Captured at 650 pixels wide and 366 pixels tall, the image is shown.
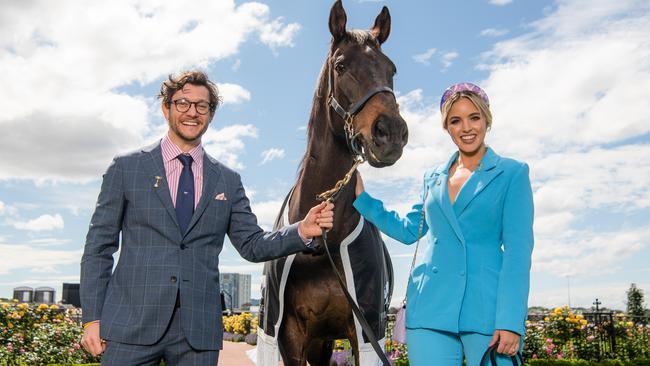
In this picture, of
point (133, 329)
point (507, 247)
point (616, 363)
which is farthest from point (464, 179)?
point (616, 363)

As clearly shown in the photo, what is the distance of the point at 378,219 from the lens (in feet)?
10.8

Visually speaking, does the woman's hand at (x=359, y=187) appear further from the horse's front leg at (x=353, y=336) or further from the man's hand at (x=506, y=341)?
the man's hand at (x=506, y=341)

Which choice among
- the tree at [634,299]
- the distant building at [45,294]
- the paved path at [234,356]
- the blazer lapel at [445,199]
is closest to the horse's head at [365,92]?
the blazer lapel at [445,199]

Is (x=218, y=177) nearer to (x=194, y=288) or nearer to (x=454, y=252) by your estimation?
(x=194, y=288)

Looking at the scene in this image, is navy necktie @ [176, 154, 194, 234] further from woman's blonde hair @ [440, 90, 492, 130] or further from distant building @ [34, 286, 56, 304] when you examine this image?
distant building @ [34, 286, 56, 304]

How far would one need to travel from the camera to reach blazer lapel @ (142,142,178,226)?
298cm

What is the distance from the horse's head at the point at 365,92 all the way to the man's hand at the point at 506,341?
1.09 m

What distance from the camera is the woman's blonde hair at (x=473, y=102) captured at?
289 centimetres

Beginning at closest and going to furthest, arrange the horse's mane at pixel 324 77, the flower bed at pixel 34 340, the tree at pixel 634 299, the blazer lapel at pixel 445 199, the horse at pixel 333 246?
1. the blazer lapel at pixel 445 199
2. the horse at pixel 333 246
3. the horse's mane at pixel 324 77
4. the flower bed at pixel 34 340
5. the tree at pixel 634 299

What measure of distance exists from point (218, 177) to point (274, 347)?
1388 millimetres

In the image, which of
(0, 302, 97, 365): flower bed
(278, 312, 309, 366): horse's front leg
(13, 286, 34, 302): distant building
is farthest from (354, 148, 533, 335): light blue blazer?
(13, 286, 34, 302): distant building

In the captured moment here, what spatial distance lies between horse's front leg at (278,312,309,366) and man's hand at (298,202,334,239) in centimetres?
99

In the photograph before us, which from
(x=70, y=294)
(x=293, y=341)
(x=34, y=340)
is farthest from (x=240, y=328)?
(x=70, y=294)

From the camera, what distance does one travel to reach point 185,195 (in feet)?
10.1
